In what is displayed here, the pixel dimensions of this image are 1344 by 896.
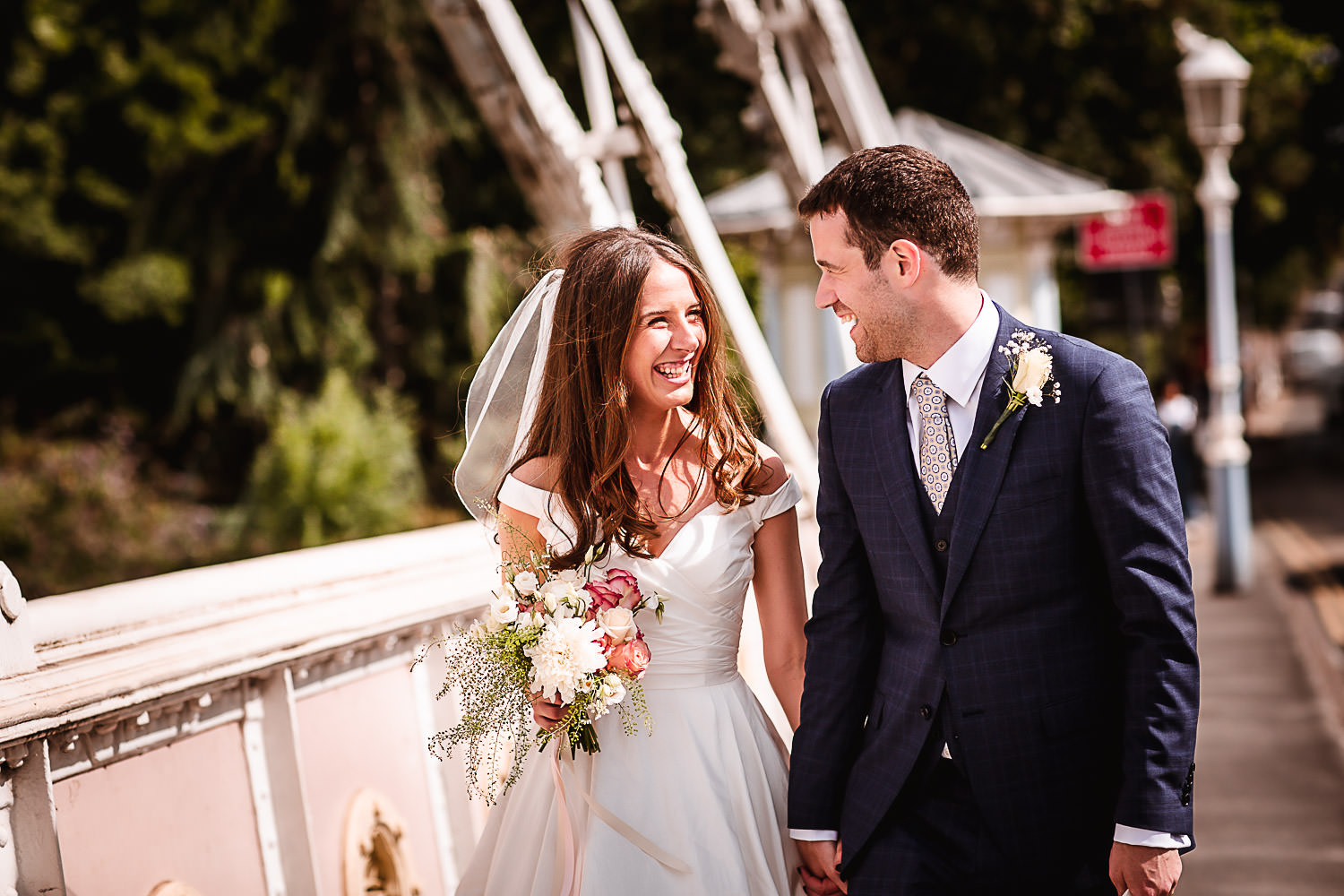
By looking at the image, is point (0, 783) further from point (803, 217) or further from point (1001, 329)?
point (1001, 329)

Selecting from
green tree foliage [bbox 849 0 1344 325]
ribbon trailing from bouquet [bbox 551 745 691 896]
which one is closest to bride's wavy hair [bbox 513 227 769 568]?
ribbon trailing from bouquet [bbox 551 745 691 896]

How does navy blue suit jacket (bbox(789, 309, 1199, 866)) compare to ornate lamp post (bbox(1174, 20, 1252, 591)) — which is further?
ornate lamp post (bbox(1174, 20, 1252, 591))

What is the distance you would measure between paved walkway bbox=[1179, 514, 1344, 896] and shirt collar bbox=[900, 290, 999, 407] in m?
3.83

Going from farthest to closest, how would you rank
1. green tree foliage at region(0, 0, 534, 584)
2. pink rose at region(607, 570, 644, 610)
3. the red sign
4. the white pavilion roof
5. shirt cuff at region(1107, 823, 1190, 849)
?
1. green tree foliage at region(0, 0, 534, 584)
2. the red sign
3. the white pavilion roof
4. pink rose at region(607, 570, 644, 610)
5. shirt cuff at region(1107, 823, 1190, 849)

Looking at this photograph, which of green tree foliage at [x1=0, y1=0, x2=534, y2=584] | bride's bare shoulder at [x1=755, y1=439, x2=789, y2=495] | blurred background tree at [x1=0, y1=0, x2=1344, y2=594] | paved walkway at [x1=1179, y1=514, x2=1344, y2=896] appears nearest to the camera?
bride's bare shoulder at [x1=755, y1=439, x2=789, y2=495]

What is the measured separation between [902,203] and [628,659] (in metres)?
1.07

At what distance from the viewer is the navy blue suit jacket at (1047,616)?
84.5 inches

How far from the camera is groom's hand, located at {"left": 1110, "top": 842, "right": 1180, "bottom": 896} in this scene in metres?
2.14

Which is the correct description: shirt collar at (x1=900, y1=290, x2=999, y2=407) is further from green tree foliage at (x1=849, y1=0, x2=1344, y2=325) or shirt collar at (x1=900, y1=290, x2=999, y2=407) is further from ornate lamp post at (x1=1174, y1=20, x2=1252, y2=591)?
green tree foliage at (x1=849, y1=0, x2=1344, y2=325)

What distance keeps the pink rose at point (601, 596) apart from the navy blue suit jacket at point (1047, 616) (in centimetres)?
54

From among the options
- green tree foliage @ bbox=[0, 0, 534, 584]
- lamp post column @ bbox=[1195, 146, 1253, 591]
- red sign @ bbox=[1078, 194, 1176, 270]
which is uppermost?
green tree foliage @ bbox=[0, 0, 534, 584]

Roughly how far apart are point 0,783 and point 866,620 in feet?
5.53

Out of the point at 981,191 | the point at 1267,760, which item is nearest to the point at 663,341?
the point at 1267,760

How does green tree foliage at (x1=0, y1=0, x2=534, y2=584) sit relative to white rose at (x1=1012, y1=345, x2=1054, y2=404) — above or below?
above
